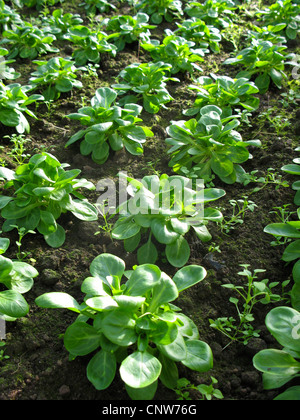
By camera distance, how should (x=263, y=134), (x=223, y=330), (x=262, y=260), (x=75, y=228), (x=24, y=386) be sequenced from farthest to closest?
1. (x=263, y=134)
2. (x=75, y=228)
3. (x=262, y=260)
4. (x=223, y=330)
5. (x=24, y=386)

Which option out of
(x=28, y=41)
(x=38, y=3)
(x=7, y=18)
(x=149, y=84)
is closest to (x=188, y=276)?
(x=149, y=84)

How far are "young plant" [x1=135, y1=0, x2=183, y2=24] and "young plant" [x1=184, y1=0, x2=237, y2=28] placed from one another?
141 millimetres

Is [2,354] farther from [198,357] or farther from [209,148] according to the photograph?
[209,148]

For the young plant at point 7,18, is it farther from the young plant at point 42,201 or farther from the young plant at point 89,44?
the young plant at point 42,201

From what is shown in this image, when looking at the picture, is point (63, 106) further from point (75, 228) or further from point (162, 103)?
point (75, 228)

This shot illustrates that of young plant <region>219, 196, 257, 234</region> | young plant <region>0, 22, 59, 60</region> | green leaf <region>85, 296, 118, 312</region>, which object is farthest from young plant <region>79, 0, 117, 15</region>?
green leaf <region>85, 296, 118, 312</region>

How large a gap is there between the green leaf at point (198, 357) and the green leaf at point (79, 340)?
0.43 meters

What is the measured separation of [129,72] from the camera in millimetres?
3678

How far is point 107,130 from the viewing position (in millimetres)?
3244

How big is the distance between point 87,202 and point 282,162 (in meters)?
1.51

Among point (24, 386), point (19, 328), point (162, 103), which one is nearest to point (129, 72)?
point (162, 103)

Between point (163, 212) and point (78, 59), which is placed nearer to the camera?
point (163, 212)

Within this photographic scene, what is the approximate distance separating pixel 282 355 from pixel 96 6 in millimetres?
5127

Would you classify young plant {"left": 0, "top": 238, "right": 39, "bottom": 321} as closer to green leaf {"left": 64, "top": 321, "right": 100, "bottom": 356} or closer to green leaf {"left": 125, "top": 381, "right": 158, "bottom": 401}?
green leaf {"left": 64, "top": 321, "right": 100, "bottom": 356}
